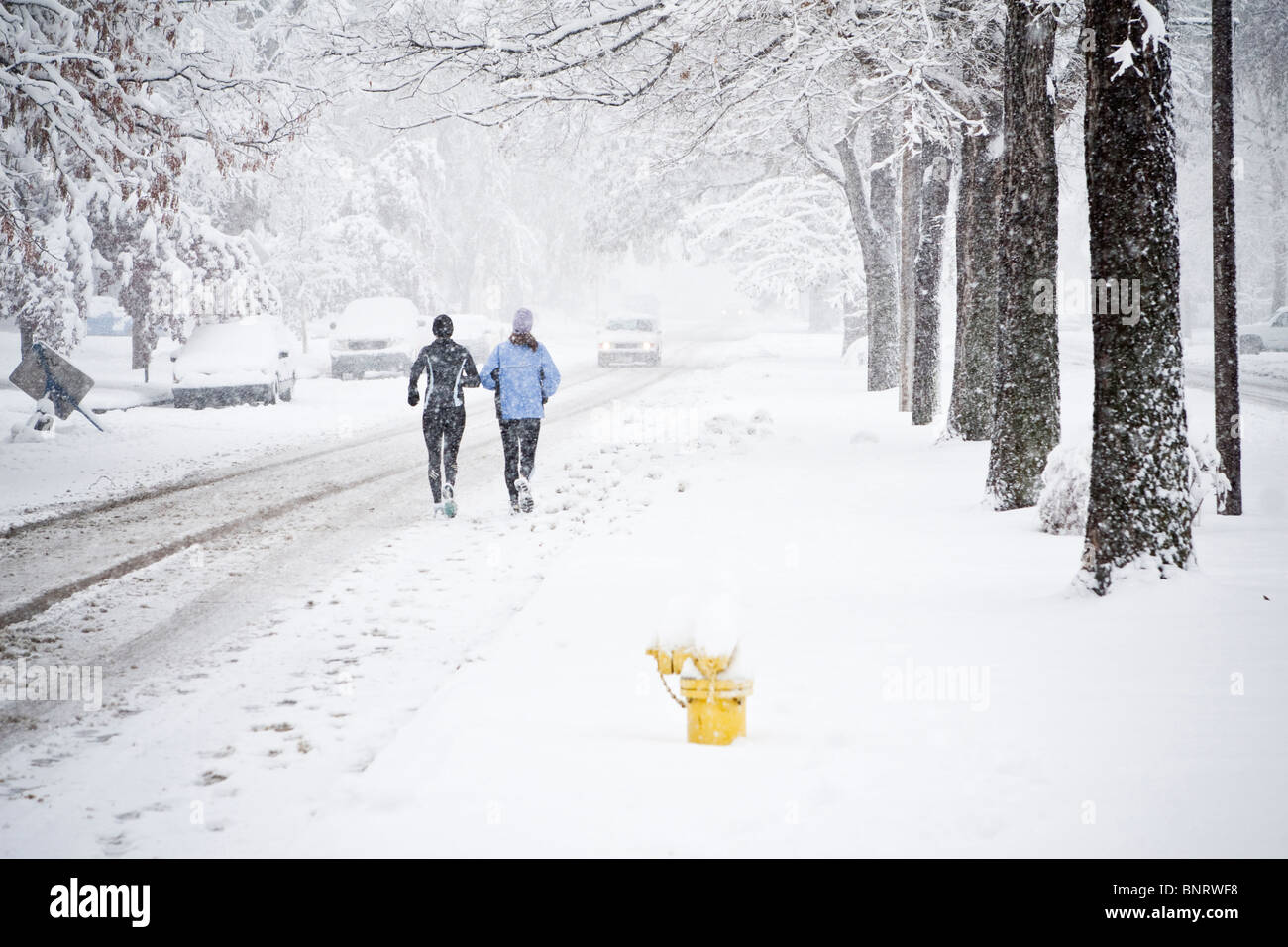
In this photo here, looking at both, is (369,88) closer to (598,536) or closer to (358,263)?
(598,536)

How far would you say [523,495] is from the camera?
1033cm

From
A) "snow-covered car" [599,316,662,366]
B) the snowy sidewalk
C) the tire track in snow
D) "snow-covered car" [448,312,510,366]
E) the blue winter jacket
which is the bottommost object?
the snowy sidewalk

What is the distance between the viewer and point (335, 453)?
48.9 feet

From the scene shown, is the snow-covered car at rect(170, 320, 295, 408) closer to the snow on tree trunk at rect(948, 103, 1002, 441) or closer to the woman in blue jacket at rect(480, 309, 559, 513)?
the woman in blue jacket at rect(480, 309, 559, 513)

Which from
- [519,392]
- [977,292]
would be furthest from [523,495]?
[977,292]

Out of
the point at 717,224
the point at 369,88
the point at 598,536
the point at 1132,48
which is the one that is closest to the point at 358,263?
the point at 717,224

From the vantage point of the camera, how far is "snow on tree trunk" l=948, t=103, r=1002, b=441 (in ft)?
40.2

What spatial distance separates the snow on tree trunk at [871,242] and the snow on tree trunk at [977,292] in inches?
287

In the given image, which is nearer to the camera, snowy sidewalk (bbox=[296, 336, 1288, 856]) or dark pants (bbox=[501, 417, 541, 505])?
snowy sidewalk (bbox=[296, 336, 1288, 856])

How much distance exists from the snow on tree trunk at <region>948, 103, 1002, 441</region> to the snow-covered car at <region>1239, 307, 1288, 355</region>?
29097 millimetres

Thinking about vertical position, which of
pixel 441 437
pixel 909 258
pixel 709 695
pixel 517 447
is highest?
pixel 909 258

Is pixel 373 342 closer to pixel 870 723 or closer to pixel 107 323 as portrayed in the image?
pixel 870 723

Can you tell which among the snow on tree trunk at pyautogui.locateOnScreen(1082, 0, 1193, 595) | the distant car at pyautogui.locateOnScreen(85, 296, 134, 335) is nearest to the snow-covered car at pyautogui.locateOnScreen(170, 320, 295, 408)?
the snow on tree trunk at pyautogui.locateOnScreen(1082, 0, 1193, 595)

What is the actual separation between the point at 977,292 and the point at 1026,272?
10.9 feet
